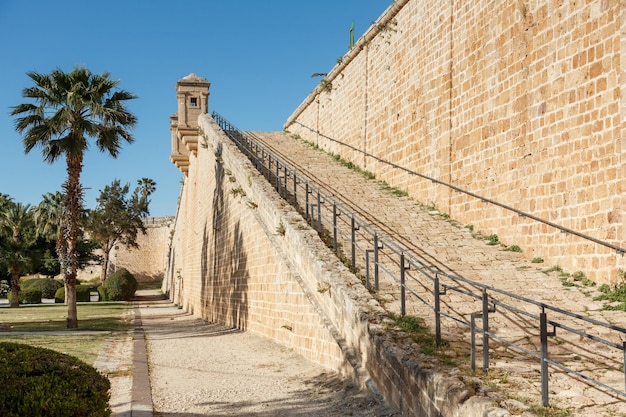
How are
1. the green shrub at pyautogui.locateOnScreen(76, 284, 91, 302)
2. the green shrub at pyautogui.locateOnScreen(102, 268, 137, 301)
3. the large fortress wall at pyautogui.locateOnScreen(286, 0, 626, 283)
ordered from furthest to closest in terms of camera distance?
the green shrub at pyautogui.locateOnScreen(76, 284, 91, 302)
the green shrub at pyautogui.locateOnScreen(102, 268, 137, 301)
the large fortress wall at pyautogui.locateOnScreen(286, 0, 626, 283)

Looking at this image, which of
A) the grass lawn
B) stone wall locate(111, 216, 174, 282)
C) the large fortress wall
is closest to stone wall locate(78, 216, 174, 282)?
stone wall locate(111, 216, 174, 282)

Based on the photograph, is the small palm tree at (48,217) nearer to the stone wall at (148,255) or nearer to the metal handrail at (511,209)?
the stone wall at (148,255)

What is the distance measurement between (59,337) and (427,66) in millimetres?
10453

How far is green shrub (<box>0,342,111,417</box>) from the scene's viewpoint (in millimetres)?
4176

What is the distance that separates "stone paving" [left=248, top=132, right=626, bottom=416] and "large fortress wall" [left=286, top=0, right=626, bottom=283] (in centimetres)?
52

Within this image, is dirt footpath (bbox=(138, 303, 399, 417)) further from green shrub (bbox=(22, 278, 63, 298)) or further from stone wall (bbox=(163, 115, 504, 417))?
green shrub (bbox=(22, 278, 63, 298))

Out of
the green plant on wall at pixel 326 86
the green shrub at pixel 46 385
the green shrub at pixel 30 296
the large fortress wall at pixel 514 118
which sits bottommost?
the green shrub at pixel 30 296

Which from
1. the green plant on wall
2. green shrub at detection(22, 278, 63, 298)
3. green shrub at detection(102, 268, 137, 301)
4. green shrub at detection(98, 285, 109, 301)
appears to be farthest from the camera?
green shrub at detection(22, 278, 63, 298)

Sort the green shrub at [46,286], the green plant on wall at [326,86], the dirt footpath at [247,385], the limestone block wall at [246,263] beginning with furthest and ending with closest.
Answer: the green shrub at [46,286], the green plant on wall at [326,86], the limestone block wall at [246,263], the dirt footpath at [247,385]

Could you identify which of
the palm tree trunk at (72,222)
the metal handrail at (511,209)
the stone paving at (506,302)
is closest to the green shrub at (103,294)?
the palm tree trunk at (72,222)

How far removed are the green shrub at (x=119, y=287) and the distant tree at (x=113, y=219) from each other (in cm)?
A: 1358

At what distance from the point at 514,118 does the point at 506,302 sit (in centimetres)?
393

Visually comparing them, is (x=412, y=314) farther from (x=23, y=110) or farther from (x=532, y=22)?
(x=23, y=110)

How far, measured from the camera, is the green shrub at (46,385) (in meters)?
4.18
